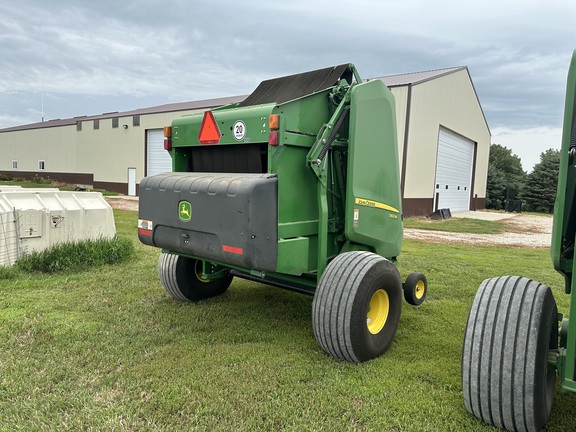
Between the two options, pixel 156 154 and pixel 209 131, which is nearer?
pixel 209 131

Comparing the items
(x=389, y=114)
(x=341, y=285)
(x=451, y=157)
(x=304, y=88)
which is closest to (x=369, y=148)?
(x=389, y=114)

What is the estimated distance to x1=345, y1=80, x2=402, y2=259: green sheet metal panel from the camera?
12.8 ft

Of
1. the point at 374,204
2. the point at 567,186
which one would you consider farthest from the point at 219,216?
the point at 567,186

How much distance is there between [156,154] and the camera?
25578 mm

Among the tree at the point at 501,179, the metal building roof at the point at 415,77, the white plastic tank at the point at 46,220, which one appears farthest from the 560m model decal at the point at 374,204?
the tree at the point at 501,179

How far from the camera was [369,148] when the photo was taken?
407 centimetres

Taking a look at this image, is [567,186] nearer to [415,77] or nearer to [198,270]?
[198,270]

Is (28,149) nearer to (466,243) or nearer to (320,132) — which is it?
(466,243)

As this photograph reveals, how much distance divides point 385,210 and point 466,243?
8191mm

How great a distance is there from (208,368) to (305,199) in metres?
1.54

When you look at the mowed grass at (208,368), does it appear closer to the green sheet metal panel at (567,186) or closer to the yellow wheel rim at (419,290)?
the yellow wheel rim at (419,290)

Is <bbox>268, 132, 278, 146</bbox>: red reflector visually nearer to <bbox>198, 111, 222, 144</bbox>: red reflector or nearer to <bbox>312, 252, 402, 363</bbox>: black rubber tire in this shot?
<bbox>198, 111, 222, 144</bbox>: red reflector

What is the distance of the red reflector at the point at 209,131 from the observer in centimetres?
392

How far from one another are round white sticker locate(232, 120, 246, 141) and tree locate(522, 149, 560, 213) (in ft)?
138
